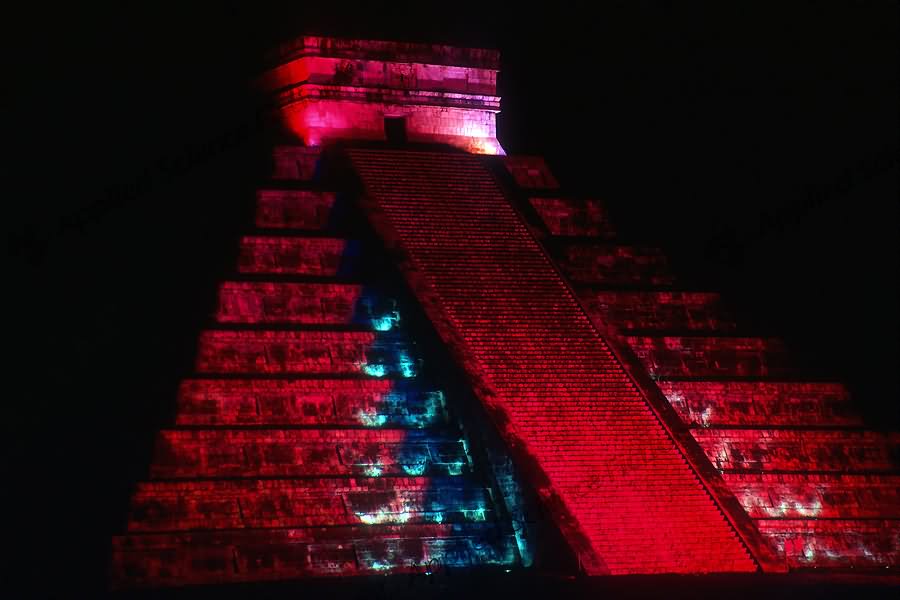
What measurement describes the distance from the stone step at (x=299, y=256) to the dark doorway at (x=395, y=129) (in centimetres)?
352

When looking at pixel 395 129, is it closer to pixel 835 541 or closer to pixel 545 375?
pixel 545 375

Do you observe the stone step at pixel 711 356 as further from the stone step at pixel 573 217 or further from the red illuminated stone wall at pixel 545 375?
the stone step at pixel 573 217

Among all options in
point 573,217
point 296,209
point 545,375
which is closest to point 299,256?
point 296,209

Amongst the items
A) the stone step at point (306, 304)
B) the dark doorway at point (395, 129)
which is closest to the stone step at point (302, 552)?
the stone step at point (306, 304)

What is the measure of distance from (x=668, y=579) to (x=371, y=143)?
990 cm

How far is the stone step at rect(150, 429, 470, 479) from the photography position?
838 inches

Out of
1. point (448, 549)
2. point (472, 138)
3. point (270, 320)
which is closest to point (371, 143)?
point (472, 138)

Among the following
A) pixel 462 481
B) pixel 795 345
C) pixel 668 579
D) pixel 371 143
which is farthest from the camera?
pixel 371 143

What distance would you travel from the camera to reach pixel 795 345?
1024 inches

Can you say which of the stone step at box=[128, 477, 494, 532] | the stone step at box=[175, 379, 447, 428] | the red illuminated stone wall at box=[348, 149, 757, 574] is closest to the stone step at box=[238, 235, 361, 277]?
the red illuminated stone wall at box=[348, 149, 757, 574]

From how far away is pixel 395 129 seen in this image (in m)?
28.7

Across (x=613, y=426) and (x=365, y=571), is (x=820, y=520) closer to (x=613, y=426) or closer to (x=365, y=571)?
(x=613, y=426)

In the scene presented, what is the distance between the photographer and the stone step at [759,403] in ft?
80.1

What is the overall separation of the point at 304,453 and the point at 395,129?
8.17 meters
